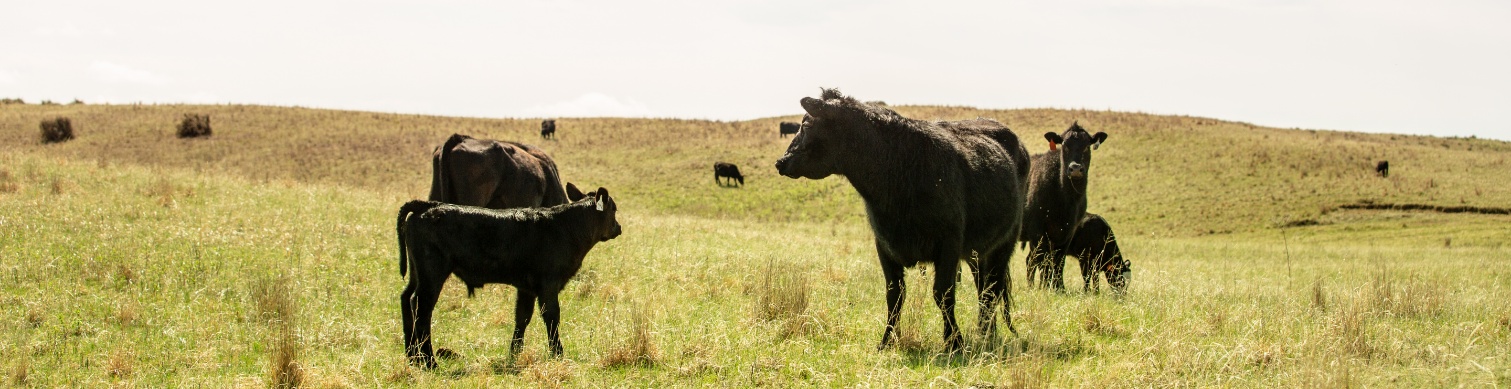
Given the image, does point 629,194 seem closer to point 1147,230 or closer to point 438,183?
point 1147,230

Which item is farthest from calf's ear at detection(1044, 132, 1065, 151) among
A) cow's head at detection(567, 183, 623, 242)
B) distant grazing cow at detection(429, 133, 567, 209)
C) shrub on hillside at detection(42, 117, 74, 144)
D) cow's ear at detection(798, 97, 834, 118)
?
shrub on hillside at detection(42, 117, 74, 144)

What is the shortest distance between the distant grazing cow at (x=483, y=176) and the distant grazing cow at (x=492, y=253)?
5448 mm

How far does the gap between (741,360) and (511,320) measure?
10.8ft

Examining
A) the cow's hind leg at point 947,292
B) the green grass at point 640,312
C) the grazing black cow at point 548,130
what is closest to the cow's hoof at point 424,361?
the green grass at point 640,312

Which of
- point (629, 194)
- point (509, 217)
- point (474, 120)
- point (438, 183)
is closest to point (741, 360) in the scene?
point (509, 217)

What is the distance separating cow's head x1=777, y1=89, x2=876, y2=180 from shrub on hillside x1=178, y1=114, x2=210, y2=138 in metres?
54.7

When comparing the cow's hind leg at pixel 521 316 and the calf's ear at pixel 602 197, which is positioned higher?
the calf's ear at pixel 602 197

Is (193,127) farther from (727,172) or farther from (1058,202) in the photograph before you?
(1058,202)

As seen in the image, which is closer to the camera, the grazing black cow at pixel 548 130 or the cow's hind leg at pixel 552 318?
the cow's hind leg at pixel 552 318

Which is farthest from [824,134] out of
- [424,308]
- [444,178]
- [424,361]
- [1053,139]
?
[444,178]

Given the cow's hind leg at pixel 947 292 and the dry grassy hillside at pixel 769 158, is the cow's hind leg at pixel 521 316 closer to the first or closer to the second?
the cow's hind leg at pixel 947 292

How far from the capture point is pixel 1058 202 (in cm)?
1291

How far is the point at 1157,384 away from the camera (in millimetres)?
5758

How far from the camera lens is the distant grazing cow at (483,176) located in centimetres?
1290
